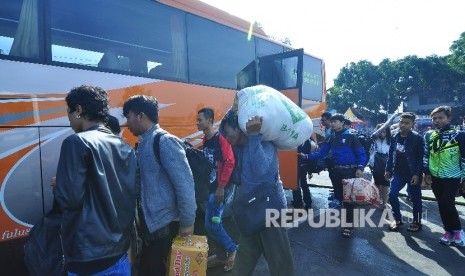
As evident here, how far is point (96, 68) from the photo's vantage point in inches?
145

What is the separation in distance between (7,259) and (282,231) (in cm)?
259

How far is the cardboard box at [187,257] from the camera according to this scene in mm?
2275

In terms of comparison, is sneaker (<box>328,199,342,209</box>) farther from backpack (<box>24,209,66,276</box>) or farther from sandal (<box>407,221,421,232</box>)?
backpack (<box>24,209,66,276</box>)

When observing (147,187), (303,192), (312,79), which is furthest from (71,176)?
(312,79)

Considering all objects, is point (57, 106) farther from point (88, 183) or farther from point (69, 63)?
point (88, 183)

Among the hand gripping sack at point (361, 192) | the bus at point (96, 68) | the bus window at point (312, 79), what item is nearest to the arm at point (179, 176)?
the bus at point (96, 68)

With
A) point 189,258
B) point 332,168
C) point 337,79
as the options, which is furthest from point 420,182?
point 337,79

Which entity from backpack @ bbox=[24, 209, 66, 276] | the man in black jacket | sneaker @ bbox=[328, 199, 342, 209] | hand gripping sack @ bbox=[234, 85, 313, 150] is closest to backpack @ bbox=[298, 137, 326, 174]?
sneaker @ bbox=[328, 199, 342, 209]

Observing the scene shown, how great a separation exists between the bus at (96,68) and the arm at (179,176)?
1.74 metres

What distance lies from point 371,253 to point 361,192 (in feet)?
2.74

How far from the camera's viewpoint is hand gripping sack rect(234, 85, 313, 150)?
267 centimetres

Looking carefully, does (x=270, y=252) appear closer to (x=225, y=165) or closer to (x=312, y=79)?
(x=225, y=165)

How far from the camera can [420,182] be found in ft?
16.0

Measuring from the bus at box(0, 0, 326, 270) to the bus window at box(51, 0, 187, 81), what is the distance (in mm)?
12
